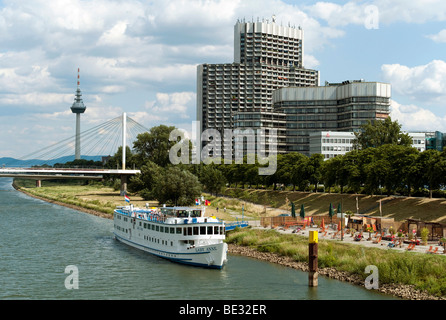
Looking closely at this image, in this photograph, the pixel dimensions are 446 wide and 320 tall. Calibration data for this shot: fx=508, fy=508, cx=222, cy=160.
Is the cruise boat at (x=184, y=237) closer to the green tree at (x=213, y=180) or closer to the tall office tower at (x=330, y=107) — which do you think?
the green tree at (x=213, y=180)

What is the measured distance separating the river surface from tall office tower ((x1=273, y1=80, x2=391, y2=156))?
13708cm

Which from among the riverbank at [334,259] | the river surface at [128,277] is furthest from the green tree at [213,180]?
the river surface at [128,277]

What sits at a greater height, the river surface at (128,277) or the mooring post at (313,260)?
the mooring post at (313,260)

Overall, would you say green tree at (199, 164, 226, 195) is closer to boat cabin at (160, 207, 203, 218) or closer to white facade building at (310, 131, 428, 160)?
white facade building at (310, 131, 428, 160)

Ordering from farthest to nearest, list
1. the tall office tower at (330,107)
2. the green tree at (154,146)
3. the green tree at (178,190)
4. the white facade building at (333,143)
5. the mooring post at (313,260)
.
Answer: the tall office tower at (330,107) → the white facade building at (333,143) → the green tree at (154,146) → the green tree at (178,190) → the mooring post at (313,260)

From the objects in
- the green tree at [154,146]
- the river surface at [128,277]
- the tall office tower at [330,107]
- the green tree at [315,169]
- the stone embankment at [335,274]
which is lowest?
the river surface at [128,277]

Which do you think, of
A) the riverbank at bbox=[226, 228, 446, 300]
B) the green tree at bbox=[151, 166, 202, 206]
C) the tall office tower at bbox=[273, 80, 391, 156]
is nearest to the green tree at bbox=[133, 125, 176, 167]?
the green tree at bbox=[151, 166, 202, 206]

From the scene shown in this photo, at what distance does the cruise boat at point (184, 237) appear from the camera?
165 feet

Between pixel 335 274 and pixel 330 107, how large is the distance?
505 ft

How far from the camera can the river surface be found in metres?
39.7

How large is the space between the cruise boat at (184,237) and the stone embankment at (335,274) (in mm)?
4247

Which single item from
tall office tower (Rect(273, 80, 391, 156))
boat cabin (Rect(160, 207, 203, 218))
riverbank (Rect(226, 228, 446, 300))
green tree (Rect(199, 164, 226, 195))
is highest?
tall office tower (Rect(273, 80, 391, 156))

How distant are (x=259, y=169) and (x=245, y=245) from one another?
228 ft
